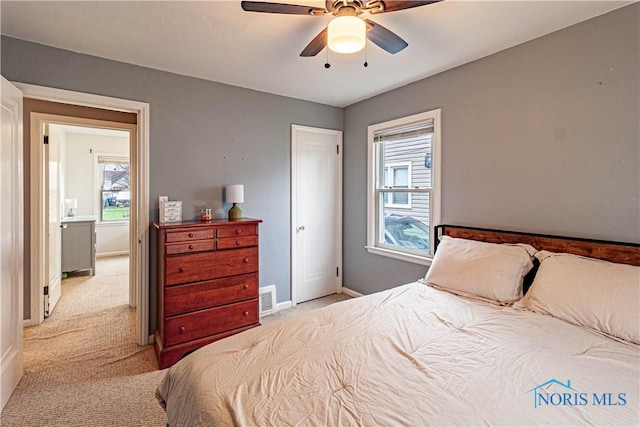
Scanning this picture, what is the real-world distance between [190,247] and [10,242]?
44.4 inches

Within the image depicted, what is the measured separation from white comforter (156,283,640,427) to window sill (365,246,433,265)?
1.28 m

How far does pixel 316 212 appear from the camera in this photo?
3939 mm

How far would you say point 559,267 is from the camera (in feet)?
6.18

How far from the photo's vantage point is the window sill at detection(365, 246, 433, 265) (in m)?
3.10

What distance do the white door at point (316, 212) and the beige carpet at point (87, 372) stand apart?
0.32 meters

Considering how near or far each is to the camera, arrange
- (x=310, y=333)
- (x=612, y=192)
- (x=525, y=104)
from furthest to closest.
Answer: (x=525, y=104) → (x=612, y=192) → (x=310, y=333)

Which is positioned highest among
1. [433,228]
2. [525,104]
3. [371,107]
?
[371,107]

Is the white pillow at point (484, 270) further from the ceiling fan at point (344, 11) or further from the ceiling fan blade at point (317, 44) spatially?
the ceiling fan blade at point (317, 44)

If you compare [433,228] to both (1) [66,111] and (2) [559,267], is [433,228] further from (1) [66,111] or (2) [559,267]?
(1) [66,111]

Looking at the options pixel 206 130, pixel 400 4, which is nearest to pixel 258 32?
pixel 400 4

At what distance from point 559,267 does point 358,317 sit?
1270 mm

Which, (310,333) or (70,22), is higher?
(70,22)

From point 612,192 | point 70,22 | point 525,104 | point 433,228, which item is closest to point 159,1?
point 70,22

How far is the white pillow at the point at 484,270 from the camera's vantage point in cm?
205
